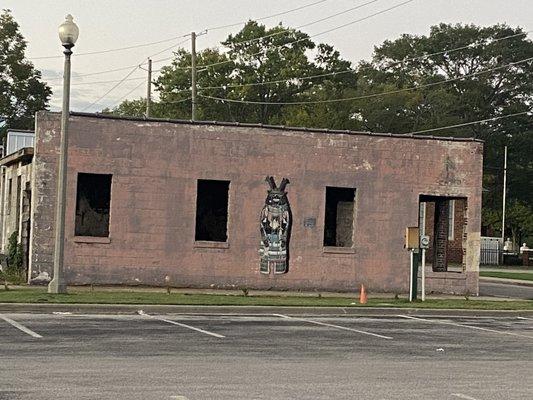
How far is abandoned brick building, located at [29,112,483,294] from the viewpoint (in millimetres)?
27719

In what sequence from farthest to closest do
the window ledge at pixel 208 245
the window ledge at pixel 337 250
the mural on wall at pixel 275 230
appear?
1. the window ledge at pixel 337 250
2. the mural on wall at pixel 275 230
3. the window ledge at pixel 208 245

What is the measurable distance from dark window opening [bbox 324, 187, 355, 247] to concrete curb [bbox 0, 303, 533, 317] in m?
7.22

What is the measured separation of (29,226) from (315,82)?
190 ft

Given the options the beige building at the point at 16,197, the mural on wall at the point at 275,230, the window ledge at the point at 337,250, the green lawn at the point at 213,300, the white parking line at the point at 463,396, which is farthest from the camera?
the window ledge at the point at 337,250

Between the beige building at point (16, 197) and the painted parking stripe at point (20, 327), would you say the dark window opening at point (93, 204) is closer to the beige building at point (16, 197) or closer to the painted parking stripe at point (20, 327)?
the beige building at point (16, 197)

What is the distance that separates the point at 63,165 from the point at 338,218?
10.4 meters

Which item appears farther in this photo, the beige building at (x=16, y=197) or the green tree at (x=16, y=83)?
the green tree at (x=16, y=83)

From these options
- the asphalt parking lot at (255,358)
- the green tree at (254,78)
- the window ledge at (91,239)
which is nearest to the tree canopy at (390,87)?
the green tree at (254,78)

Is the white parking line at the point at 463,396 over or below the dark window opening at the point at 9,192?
below

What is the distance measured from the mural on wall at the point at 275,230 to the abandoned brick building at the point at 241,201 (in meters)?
0.03

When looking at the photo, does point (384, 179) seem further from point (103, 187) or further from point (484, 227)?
point (484, 227)

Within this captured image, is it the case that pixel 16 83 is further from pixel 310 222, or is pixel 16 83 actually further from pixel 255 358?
pixel 255 358

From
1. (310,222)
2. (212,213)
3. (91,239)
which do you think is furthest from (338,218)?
(91,239)

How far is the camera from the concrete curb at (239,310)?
20297 millimetres
